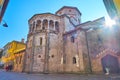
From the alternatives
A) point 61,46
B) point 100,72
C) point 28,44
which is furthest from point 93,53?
point 28,44

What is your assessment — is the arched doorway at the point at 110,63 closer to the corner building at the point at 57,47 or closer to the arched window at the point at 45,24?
the corner building at the point at 57,47

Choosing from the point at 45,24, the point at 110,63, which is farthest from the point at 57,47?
the point at 110,63

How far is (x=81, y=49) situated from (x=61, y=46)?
485 centimetres

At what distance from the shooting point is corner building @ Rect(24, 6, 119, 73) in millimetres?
17078

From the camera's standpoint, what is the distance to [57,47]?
2086cm

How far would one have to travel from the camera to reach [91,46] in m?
17.2

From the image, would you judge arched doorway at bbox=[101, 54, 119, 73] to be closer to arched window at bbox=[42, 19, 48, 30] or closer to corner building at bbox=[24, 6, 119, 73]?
corner building at bbox=[24, 6, 119, 73]

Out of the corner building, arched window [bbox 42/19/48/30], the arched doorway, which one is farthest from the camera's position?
arched window [bbox 42/19/48/30]

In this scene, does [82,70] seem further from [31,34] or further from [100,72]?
[31,34]

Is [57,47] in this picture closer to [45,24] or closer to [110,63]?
[45,24]

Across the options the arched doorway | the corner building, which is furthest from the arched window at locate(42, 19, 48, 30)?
the arched doorway

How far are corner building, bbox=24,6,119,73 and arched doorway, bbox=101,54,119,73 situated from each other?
1222mm

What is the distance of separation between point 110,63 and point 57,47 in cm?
1013

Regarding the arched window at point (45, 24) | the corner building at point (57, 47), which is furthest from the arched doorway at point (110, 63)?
the arched window at point (45, 24)
